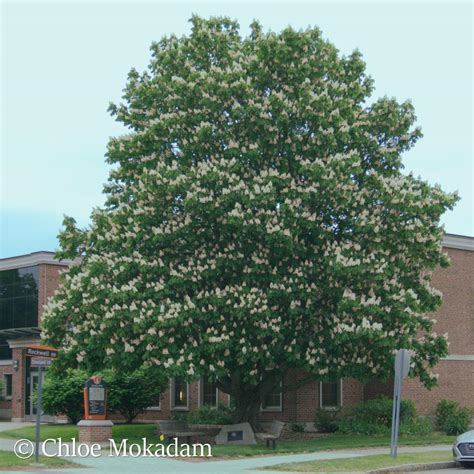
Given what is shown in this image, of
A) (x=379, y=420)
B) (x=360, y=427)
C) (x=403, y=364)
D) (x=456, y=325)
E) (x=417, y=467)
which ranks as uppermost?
(x=456, y=325)

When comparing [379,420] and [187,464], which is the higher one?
[187,464]

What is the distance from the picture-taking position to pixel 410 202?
29.3m

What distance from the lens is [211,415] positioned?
128 ft

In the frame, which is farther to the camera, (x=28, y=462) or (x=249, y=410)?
(x=249, y=410)

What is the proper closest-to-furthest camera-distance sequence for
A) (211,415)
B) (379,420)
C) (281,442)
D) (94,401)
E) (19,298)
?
(94,401) < (281,442) < (379,420) < (211,415) < (19,298)

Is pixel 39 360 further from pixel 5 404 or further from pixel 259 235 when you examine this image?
pixel 5 404

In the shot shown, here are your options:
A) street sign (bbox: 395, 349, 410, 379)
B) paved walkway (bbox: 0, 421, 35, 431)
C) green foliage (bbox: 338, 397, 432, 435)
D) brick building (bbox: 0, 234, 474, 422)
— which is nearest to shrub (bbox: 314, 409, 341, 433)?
green foliage (bbox: 338, 397, 432, 435)

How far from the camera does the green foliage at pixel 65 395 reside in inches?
1587

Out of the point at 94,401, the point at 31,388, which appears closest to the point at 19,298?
the point at 31,388

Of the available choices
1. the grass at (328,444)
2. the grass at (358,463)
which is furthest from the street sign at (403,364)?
the grass at (328,444)

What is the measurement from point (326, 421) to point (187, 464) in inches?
508

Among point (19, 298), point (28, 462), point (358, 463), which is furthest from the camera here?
point (19, 298)

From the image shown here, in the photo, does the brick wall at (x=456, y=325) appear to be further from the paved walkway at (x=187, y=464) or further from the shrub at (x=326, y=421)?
the paved walkway at (x=187, y=464)

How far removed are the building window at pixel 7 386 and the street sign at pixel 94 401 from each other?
2096 cm
